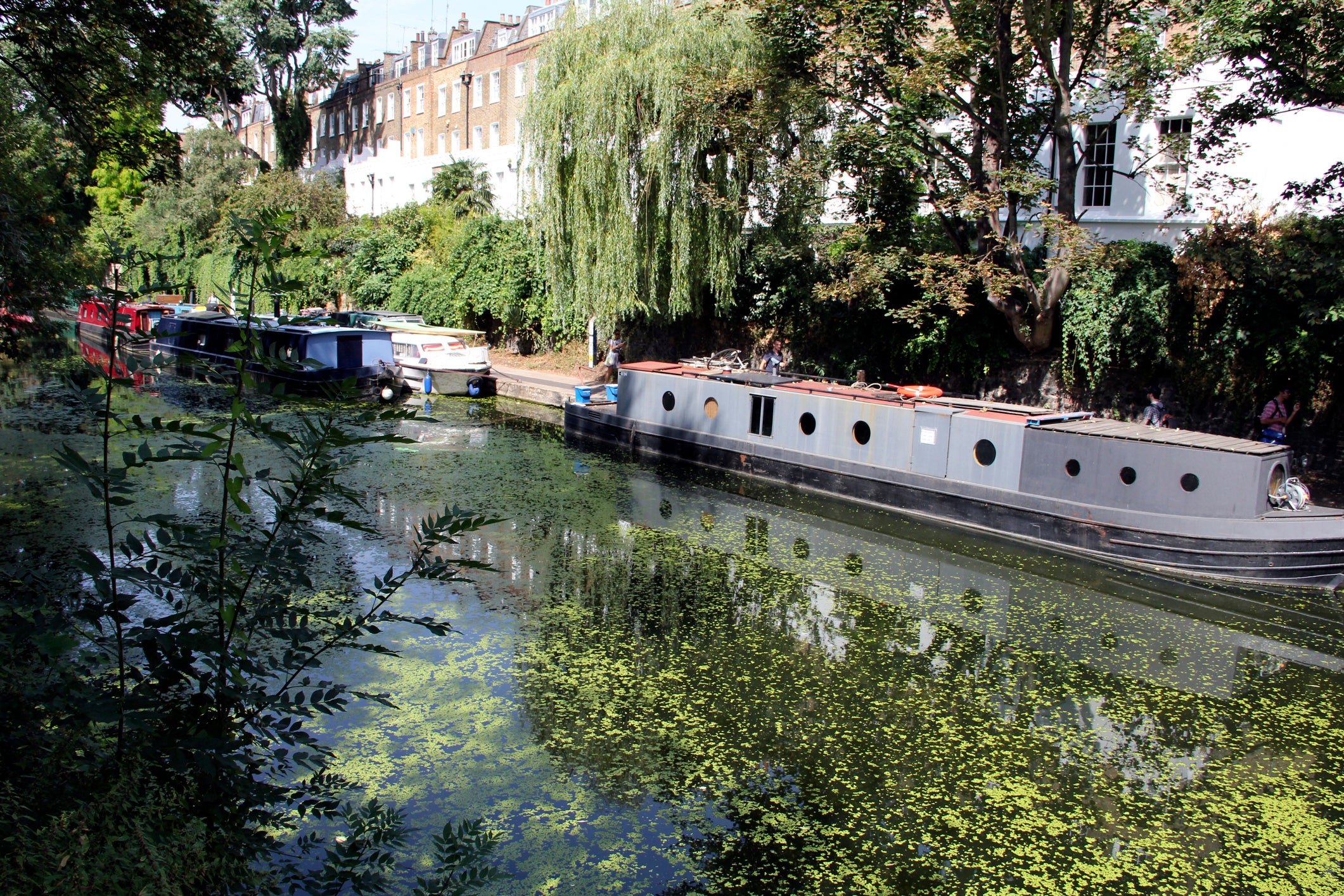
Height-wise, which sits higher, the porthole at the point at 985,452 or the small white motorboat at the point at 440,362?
the small white motorboat at the point at 440,362

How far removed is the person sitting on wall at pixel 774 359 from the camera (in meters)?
16.8

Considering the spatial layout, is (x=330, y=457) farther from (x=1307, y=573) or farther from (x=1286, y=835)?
(x=1307, y=573)

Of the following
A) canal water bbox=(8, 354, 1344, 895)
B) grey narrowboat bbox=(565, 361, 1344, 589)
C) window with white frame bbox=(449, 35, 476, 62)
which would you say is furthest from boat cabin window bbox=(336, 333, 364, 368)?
window with white frame bbox=(449, 35, 476, 62)

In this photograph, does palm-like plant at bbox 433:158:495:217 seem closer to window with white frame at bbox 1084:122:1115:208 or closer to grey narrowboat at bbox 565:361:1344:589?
grey narrowboat at bbox 565:361:1344:589

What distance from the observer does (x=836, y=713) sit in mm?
6336

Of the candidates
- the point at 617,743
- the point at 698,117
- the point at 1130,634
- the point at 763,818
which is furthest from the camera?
the point at 698,117

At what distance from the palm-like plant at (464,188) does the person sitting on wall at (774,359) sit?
45.9 ft

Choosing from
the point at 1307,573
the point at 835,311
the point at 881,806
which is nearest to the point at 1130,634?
the point at 1307,573

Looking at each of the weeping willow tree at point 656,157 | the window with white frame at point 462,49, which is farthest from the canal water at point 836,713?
the window with white frame at point 462,49

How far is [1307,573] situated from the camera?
9.27 m

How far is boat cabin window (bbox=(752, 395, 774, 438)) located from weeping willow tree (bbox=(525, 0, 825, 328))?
413 centimetres

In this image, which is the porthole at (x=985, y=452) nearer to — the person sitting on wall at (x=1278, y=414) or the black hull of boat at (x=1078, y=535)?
the black hull of boat at (x=1078, y=535)

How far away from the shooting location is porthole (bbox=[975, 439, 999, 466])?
36.9 ft

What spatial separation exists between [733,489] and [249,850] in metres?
10.6
